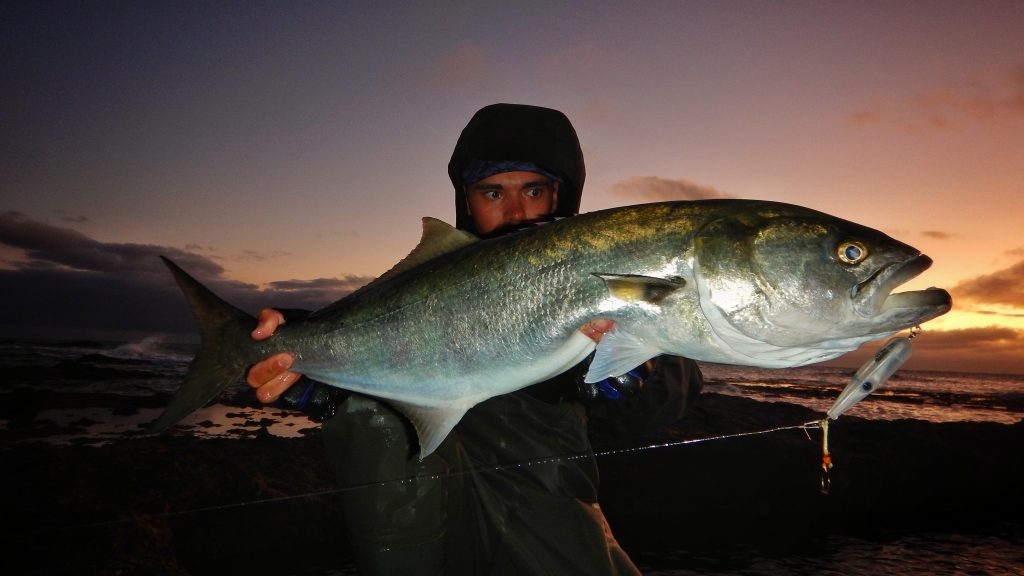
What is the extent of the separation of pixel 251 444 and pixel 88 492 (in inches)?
79.8

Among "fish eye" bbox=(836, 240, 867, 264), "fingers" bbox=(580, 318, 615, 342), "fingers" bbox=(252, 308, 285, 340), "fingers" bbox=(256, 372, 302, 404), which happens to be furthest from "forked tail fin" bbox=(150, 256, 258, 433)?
"fish eye" bbox=(836, 240, 867, 264)

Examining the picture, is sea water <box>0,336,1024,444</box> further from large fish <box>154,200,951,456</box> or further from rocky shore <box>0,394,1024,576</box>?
large fish <box>154,200,951,456</box>

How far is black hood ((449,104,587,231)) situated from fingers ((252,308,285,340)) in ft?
7.79

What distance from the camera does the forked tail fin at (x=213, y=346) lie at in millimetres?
3270

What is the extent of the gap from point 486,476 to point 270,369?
1.80 meters

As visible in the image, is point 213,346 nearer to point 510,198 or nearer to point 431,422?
point 431,422

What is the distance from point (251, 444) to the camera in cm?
736

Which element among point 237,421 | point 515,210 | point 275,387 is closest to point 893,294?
point 515,210

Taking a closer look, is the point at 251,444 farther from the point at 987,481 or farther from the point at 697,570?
the point at 987,481

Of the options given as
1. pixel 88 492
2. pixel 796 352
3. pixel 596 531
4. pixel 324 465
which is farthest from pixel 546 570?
pixel 88 492

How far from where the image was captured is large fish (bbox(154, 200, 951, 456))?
2.36 m

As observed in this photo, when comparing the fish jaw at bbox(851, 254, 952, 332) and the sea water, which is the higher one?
the fish jaw at bbox(851, 254, 952, 332)

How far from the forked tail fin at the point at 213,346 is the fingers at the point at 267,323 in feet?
0.22

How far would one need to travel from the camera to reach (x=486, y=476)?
160 inches
